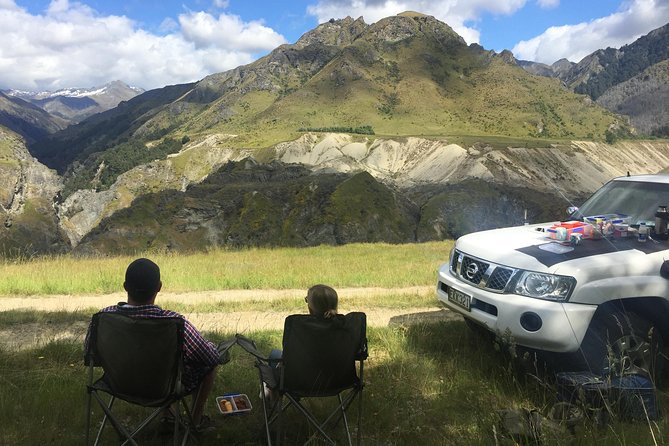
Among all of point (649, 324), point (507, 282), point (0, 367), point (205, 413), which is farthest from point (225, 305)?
point (649, 324)

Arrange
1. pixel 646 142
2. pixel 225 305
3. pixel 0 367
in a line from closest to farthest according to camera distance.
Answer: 1. pixel 0 367
2. pixel 225 305
3. pixel 646 142

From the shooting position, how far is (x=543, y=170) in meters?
67.4

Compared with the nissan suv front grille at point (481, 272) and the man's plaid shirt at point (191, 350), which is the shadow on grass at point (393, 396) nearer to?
the man's plaid shirt at point (191, 350)

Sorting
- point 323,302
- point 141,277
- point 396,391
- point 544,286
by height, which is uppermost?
point 141,277

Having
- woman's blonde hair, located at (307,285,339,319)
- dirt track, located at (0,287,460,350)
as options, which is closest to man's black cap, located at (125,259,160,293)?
woman's blonde hair, located at (307,285,339,319)

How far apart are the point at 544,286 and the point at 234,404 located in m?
2.94

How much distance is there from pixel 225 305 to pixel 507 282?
5605mm

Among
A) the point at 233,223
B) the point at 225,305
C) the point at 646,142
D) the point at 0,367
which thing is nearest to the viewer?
the point at 0,367

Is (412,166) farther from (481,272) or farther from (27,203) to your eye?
(27,203)

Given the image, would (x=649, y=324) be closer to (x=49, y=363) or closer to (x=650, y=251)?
(x=650, y=251)

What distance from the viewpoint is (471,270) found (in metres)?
5.29

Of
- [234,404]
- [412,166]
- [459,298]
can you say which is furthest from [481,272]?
[412,166]

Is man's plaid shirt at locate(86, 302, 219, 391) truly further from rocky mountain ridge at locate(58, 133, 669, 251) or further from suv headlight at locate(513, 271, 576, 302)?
rocky mountain ridge at locate(58, 133, 669, 251)

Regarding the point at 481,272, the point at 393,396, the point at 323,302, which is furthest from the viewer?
the point at 481,272
